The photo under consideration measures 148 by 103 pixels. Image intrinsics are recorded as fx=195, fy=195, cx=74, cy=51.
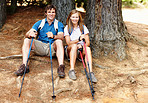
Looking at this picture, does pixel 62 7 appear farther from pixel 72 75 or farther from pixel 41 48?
pixel 72 75

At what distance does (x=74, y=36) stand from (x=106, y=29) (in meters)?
0.98

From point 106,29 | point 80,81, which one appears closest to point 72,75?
point 80,81

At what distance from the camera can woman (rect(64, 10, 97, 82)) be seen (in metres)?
4.26

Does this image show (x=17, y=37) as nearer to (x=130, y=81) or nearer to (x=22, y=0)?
(x=22, y=0)

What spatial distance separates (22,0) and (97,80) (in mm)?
5479

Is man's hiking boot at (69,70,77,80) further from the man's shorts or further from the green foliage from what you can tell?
the green foliage

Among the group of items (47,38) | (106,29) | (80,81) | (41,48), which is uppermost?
(106,29)

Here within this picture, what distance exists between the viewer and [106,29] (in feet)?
16.4

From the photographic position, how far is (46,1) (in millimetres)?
8195

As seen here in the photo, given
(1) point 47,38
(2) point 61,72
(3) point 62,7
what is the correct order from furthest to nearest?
1. (3) point 62,7
2. (1) point 47,38
3. (2) point 61,72

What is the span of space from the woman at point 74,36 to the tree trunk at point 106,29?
0.67m

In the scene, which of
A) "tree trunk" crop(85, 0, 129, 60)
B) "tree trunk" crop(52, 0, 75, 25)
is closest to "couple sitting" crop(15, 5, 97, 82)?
"tree trunk" crop(85, 0, 129, 60)

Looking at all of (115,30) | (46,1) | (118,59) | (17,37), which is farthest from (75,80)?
(46,1)

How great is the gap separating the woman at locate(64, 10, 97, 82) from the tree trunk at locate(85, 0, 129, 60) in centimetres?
67
